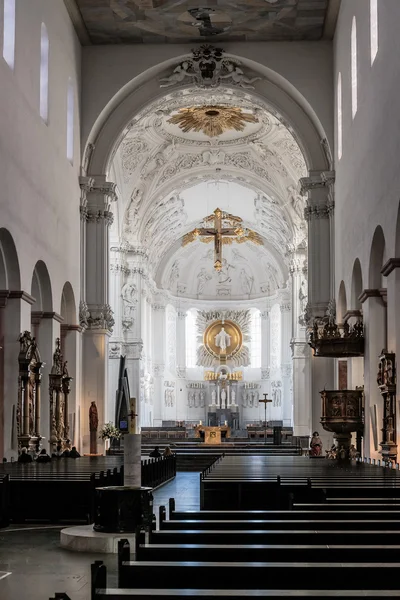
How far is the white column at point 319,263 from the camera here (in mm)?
27266

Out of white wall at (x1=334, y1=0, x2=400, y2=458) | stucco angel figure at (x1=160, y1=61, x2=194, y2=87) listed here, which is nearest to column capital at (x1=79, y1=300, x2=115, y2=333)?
white wall at (x1=334, y1=0, x2=400, y2=458)

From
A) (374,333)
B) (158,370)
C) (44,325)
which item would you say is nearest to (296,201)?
(158,370)

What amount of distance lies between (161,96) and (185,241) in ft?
39.2

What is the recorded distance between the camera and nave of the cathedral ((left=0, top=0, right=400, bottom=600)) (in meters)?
10.3

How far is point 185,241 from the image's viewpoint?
39.3 m

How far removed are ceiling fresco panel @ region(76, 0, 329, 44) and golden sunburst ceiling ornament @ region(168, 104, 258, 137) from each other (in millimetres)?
6424

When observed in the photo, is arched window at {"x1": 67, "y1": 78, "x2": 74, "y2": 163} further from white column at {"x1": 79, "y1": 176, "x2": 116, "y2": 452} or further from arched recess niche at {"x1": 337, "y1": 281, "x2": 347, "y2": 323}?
arched recess niche at {"x1": 337, "y1": 281, "x2": 347, "y2": 323}

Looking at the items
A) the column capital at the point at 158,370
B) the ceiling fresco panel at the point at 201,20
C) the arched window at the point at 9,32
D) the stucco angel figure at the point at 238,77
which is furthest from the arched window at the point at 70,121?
the column capital at the point at 158,370

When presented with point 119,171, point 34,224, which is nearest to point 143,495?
point 34,224

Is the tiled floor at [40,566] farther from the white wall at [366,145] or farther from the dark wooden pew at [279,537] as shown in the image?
the white wall at [366,145]

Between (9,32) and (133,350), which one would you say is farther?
(133,350)

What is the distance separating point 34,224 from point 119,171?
16.2 metres

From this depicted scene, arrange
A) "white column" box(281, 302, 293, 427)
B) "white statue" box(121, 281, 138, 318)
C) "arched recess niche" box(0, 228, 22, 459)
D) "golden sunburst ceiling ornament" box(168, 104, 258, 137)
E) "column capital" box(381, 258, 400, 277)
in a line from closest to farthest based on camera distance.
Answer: "column capital" box(381, 258, 400, 277) → "arched recess niche" box(0, 228, 22, 459) → "golden sunburst ceiling ornament" box(168, 104, 258, 137) → "white statue" box(121, 281, 138, 318) → "white column" box(281, 302, 293, 427)

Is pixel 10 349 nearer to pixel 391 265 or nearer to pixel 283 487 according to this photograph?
pixel 391 265
